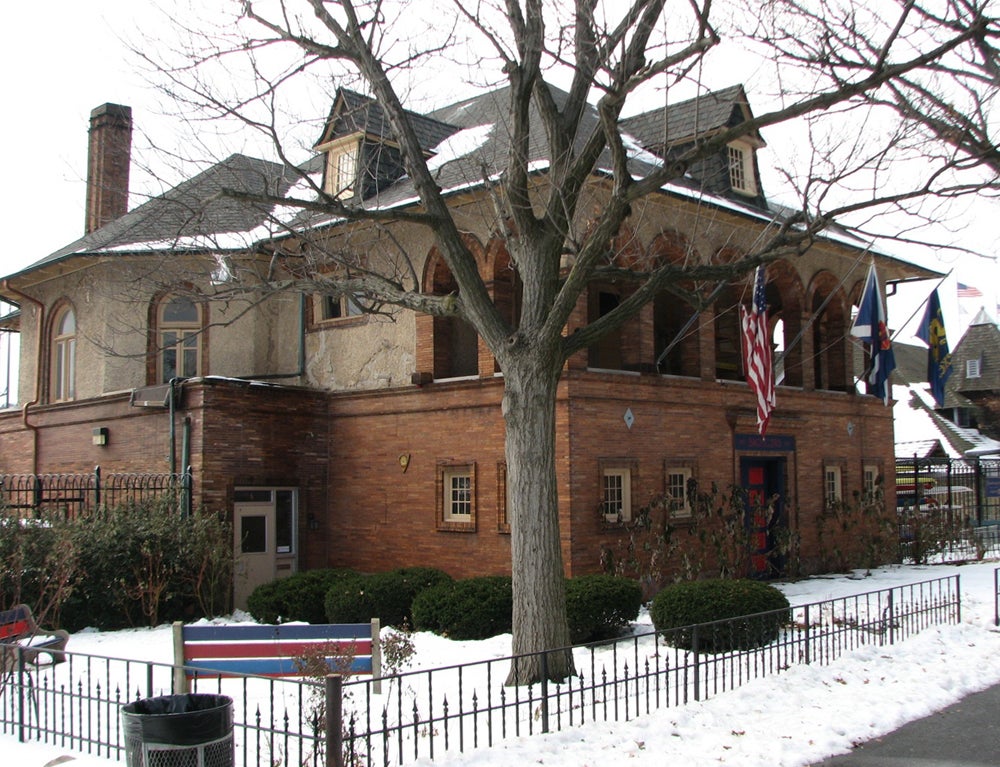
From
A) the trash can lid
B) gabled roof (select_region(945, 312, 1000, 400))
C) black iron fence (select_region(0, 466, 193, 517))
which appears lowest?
the trash can lid

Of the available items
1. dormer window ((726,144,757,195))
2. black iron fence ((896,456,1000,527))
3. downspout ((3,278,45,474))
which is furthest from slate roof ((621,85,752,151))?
downspout ((3,278,45,474))

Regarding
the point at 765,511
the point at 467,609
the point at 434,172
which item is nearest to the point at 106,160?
the point at 434,172

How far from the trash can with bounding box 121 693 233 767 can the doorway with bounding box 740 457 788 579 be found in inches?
552

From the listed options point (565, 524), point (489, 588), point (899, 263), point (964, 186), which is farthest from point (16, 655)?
point (899, 263)

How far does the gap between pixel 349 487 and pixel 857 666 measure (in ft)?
35.0

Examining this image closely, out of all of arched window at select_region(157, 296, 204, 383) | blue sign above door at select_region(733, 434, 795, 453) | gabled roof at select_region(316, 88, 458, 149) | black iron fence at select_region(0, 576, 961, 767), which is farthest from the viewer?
arched window at select_region(157, 296, 204, 383)

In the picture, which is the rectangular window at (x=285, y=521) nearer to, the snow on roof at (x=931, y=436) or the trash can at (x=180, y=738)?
the trash can at (x=180, y=738)

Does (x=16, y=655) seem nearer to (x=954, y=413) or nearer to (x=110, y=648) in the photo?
(x=110, y=648)

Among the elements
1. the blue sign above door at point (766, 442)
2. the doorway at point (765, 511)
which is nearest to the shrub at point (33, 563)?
the blue sign above door at point (766, 442)

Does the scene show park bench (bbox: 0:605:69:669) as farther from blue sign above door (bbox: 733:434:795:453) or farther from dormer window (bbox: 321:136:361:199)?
blue sign above door (bbox: 733:434:795:453)

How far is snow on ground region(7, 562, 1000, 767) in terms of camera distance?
802 cm

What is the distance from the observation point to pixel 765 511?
19.1 metres

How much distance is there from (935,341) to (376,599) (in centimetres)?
1283

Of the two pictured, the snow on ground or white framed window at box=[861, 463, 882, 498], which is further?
white framed window at box=[861, 463, 882, 498]
